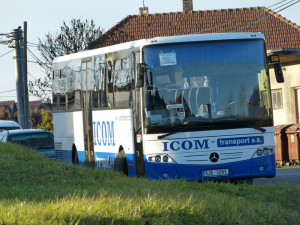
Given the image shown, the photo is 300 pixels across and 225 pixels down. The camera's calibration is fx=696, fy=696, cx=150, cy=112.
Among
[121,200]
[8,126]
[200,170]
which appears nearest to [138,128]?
[200,170]

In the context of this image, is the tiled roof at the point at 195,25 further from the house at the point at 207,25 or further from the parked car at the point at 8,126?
the parked car at the point at 8,126

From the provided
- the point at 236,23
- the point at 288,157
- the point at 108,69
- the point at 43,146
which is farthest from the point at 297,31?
the point at 108,69

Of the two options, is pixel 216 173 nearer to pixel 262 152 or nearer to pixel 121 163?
pixel 262 152

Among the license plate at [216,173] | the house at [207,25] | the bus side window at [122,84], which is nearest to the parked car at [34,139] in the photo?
the bus side window at [122,84]

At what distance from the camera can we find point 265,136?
14.0 meters

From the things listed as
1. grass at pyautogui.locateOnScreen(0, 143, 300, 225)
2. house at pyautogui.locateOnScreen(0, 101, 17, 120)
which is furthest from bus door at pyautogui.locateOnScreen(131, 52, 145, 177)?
house at pyautogui.locateOnScreen(0, 101, 17, 120)

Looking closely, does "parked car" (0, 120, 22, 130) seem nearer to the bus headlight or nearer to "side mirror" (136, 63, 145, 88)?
"side mirror" (136, 63, 145, 88)

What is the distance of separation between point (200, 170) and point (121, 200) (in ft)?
19.8

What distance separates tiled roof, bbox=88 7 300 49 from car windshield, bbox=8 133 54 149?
2668 centimetres

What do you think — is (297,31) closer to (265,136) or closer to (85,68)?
(85,68)

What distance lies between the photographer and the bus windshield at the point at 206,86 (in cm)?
1369

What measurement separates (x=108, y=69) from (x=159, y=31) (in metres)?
32.9

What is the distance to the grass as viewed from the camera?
6.80 metres

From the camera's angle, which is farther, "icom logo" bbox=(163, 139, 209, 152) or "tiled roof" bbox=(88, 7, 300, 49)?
"tiled roof" bbox=(88, 7, 300, 49)
